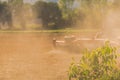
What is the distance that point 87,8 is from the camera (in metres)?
50.6

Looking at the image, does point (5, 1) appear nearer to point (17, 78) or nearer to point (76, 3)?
point (76, 3)

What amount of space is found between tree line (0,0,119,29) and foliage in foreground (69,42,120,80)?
137ft

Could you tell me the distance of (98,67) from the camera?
471 centimetres

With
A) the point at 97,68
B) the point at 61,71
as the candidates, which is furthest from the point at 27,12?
the point at 97,68

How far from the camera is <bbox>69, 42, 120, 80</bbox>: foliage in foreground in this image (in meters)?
4.64

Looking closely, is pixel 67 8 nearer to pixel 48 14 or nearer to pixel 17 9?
pixel 48 14

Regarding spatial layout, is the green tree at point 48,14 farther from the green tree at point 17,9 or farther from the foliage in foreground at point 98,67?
the foliage in foreground at point 98,67

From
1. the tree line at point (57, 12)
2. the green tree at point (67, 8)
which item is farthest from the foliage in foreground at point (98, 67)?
the green tree at point (67, 8)

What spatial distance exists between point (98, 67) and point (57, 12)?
157 feet

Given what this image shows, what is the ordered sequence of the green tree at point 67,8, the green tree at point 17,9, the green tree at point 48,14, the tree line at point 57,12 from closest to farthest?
the tree line at point 57,12 < the green tree at point 48,14 < the green tree at point 67,8 < the green tree at point 17,9

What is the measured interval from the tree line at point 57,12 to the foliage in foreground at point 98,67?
4161 centimetres

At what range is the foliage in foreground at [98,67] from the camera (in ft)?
15.2

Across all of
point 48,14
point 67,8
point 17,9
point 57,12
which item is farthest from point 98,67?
point 17,9

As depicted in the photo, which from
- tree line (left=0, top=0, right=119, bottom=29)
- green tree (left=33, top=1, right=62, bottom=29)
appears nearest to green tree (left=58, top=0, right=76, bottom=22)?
tree line (left=0, top=0, right=119, bottom=29)
